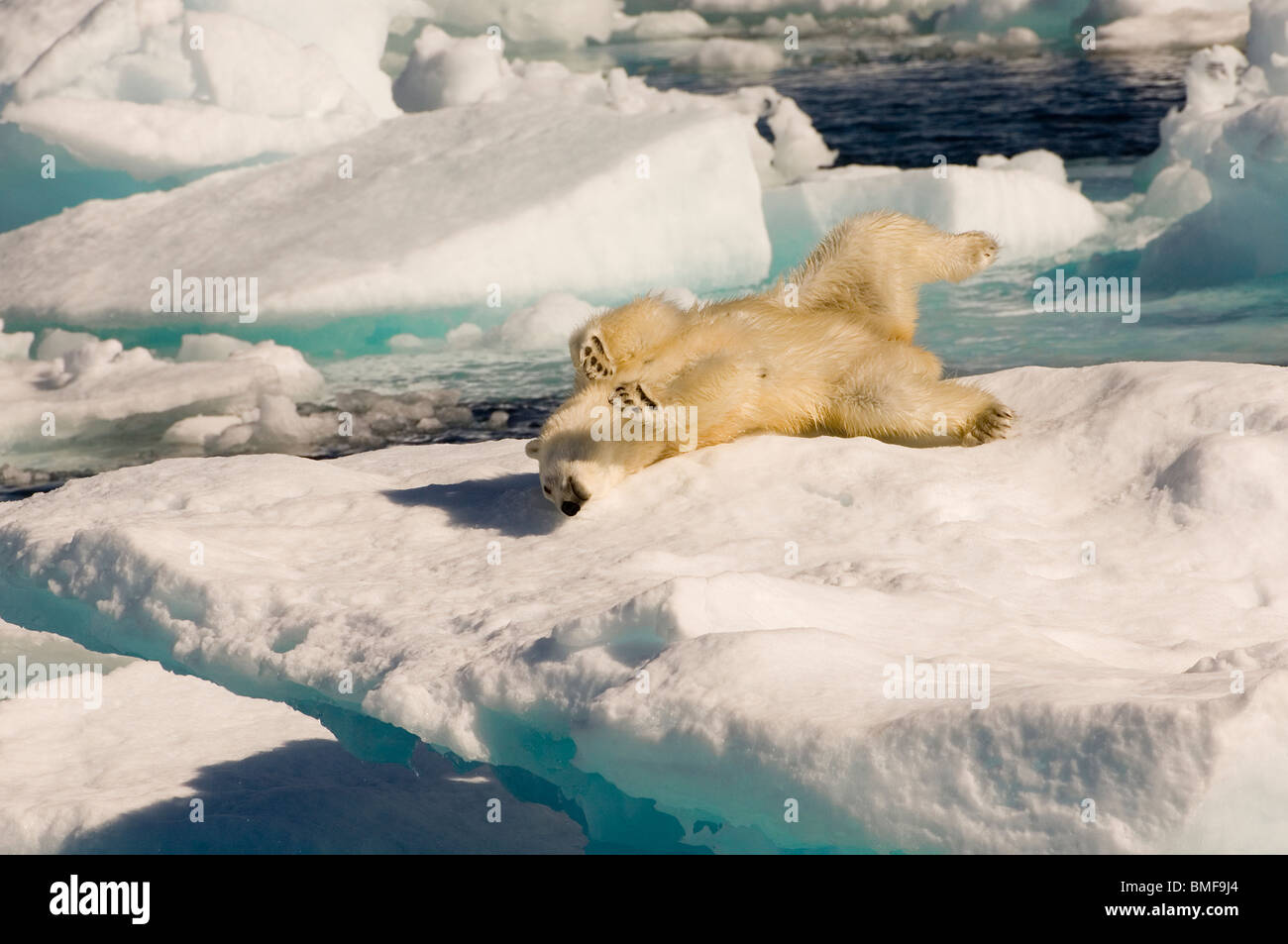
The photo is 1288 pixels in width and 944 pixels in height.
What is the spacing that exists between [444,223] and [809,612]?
1049cm

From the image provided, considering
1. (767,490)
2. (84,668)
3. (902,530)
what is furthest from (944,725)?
(84,668)

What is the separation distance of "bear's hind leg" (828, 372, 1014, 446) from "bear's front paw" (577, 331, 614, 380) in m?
0.79

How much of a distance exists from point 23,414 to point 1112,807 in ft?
41.2

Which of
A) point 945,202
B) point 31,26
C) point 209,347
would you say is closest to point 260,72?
point 31,26

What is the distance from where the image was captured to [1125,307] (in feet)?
62.0

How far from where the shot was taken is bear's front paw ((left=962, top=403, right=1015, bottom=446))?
14.0ft

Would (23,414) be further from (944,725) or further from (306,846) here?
(944,725)

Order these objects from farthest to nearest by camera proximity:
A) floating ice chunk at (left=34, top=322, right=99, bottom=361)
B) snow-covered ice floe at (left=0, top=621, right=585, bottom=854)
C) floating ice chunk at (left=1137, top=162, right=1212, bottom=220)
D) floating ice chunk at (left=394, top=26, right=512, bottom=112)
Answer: floating ice chunk at (left=394, top=26, right=512, bottom=112) < floating ice chunk at (left=1137, top=162, right=1212, bottom=220) < floating ice chunk at (left=34, top=322, right=99, bottom=361) < snow-covered ice floe at (left=0, top=621, right=585, bottom=854)

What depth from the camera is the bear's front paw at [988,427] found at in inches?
168

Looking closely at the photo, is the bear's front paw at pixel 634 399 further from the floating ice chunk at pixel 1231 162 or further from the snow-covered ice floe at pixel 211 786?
the floating ice chunk at pixel 1231 162

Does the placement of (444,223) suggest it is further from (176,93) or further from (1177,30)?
(1177,30)

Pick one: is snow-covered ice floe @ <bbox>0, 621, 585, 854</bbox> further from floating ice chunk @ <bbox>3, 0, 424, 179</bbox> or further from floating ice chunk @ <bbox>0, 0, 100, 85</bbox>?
floating ice chunk @ <bbox>0, 0, 100, 85</bbox>

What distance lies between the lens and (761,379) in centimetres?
429

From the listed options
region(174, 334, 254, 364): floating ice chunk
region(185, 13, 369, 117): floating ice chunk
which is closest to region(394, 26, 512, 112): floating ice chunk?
region(185, 13, 369, 117): floating ice chunk
